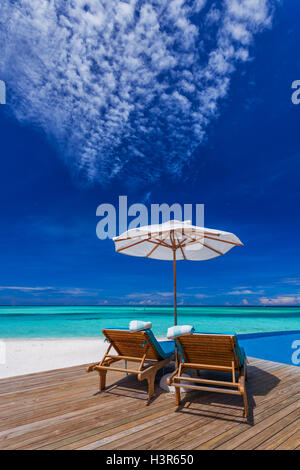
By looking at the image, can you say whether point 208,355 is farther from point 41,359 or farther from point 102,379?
point 41,359

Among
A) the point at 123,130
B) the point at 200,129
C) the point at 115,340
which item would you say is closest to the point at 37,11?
the point at 123,130

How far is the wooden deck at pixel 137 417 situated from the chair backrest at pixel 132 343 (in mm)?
443

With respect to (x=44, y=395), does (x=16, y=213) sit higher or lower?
higher

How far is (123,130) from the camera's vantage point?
13.2 metres

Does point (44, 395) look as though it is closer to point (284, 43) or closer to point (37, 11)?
point (37, 11)

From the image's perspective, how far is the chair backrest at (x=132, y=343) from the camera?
315cm

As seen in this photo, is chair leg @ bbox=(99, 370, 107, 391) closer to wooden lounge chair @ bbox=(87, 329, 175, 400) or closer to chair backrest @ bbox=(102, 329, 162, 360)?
wooden lounge chair @ bbox=(87, 329, 175, 400)

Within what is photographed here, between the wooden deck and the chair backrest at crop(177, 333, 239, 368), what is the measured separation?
424 millimetres

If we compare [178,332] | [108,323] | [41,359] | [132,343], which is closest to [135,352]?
[132,343]

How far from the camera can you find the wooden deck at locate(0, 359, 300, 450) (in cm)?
202

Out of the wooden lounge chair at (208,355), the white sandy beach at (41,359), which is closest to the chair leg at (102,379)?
the wooden lounge chair at (208,355)

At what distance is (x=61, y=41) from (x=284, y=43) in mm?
8665

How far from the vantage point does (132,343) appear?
3270mm

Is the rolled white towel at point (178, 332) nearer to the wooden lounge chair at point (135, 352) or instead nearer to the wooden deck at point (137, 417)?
the wooden lounge chair at point (135, 352)
